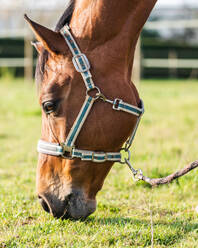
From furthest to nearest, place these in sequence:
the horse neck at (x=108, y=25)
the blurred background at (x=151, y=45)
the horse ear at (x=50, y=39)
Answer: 1. the blurred background at (x=151, y=45)
2. the horse neck at (x=108, y=25)
3. the horse ear at (x=50, y=39)

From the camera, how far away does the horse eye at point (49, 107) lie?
2.22 meters

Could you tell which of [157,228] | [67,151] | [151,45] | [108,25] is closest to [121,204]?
[157,228]

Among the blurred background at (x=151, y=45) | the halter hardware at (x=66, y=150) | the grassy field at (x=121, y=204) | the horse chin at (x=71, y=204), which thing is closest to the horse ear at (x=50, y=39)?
the halter hardware at (x=66, y=150)

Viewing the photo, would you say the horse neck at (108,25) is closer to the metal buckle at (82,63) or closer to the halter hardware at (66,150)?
the metal buckle at (82,63)

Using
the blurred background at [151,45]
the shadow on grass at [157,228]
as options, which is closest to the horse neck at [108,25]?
the shadow on grass at [157,228]

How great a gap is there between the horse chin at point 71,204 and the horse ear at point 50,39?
780 millimetres

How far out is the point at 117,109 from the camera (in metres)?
2.22

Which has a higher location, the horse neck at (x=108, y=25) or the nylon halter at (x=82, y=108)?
the horse neck at (x=108, y=25)

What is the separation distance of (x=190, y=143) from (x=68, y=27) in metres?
3.04

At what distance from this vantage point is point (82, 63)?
2.20 m

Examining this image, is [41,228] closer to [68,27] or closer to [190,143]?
[68,27]

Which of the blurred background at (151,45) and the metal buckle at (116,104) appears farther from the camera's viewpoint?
the blurred background at (151,45)

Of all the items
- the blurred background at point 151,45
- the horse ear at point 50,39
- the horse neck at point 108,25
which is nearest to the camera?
the horse ear at point 50,39

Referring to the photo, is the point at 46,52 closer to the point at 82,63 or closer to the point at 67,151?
the point at 82,63
